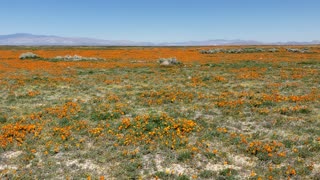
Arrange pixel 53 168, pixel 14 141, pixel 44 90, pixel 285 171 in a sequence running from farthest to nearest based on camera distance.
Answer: pixel 44 90
pixel 14 141
pixel 53 168
pixel 285 171

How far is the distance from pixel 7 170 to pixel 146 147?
4.73 metres

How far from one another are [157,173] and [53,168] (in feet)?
11.4

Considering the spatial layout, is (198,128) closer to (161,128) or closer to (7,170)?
(161,128)

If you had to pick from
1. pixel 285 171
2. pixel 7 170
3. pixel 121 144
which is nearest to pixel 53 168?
pixel 7 170

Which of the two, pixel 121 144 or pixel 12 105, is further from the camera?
pixel 12 105

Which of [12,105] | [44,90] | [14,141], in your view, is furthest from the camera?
[44,90]

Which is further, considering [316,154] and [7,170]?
[316,154]

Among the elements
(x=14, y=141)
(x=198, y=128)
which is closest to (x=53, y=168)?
(x=14, y=141)

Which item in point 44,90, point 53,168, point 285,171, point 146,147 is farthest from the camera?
point 44,90

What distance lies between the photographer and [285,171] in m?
8.12

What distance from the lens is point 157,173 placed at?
326 inches

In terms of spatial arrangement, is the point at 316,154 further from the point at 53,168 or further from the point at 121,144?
the point at 53,168

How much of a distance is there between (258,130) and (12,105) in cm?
1449

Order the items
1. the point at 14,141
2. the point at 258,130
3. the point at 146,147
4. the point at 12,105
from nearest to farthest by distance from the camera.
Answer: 1. the point at 146,147
2. the point at 14,141
3. the point at 258,130
4. the point at 12,105
